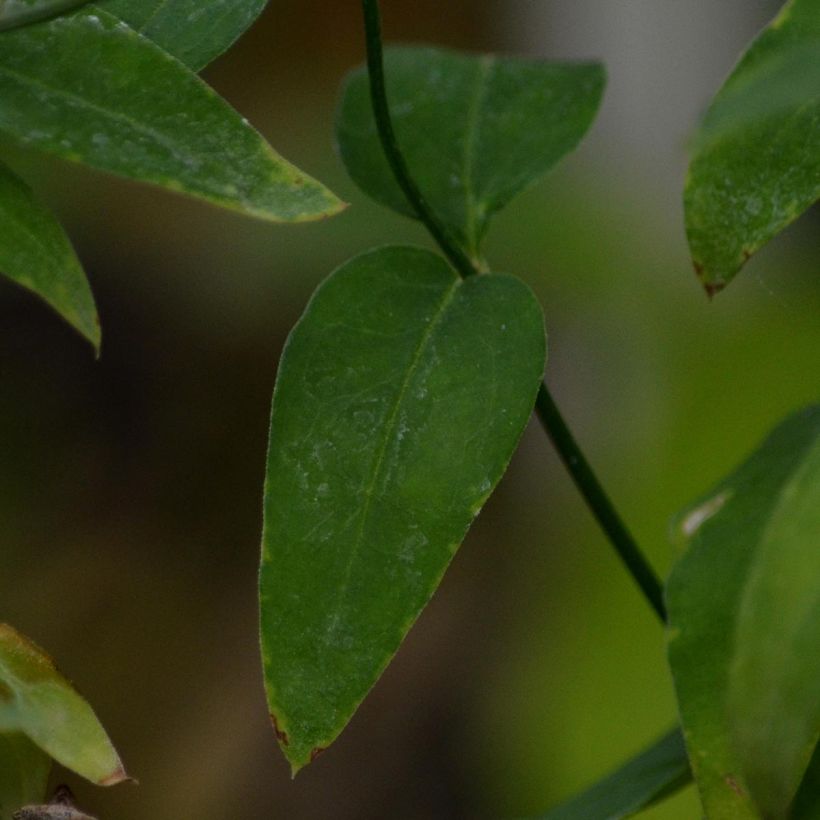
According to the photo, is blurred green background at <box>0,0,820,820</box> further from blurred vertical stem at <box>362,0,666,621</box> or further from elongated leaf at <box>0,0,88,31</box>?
elongated leaf at <box>0,0,88,31</box>

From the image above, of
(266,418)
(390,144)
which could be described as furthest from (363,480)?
(266,418)

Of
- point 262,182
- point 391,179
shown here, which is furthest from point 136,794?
point 262,182

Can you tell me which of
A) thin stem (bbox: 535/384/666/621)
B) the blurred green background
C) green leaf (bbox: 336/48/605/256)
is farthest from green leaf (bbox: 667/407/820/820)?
the blurred green background

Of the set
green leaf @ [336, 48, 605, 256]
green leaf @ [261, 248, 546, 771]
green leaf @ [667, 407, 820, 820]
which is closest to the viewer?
green leaf @ [667, 407, 820, 820]

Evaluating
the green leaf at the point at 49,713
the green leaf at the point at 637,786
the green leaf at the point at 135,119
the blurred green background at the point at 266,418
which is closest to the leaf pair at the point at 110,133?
the green leaf at the point at 135,119

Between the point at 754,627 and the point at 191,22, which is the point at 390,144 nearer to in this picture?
the point at 191,22

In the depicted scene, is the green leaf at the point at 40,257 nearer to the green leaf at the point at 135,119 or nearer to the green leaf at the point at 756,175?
the green leaf at the point at 135,119
